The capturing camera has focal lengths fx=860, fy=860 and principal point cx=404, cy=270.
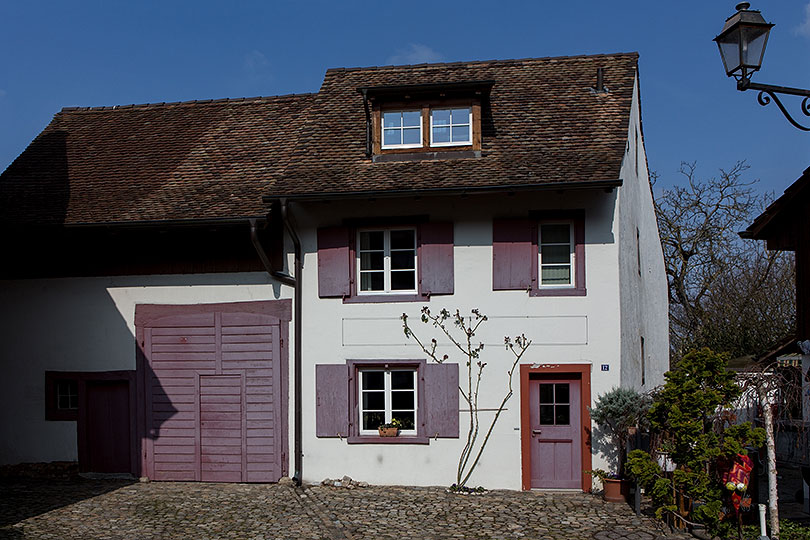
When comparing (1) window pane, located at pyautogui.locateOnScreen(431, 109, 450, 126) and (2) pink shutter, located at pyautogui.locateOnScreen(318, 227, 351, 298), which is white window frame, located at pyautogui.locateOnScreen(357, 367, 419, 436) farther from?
(1) window pane, located at pyautogui.locateOnScreen(431, 109, 450, 126)

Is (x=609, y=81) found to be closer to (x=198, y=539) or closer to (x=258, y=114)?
(x=258, y=114)

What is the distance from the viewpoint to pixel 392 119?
14883 mm

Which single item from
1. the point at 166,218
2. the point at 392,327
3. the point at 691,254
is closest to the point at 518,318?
the point at 392,327

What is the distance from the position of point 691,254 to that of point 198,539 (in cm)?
2895

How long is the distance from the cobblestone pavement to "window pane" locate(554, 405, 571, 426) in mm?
1140

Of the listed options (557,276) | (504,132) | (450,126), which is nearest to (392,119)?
(450,126)

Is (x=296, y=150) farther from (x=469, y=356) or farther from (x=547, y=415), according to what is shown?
(x=547, y=415)

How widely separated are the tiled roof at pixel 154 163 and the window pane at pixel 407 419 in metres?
4.03

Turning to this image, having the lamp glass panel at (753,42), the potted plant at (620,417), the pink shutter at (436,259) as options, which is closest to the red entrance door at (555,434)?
the potted plant at (620,417)

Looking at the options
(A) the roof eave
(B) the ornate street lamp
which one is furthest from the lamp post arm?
(A) the roof eave

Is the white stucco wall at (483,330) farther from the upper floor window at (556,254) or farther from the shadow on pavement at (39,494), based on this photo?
the shadow on pavement at (39,494)

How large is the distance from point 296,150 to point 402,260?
2.88 m

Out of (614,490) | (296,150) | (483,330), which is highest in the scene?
(296,150)

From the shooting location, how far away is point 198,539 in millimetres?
10750
